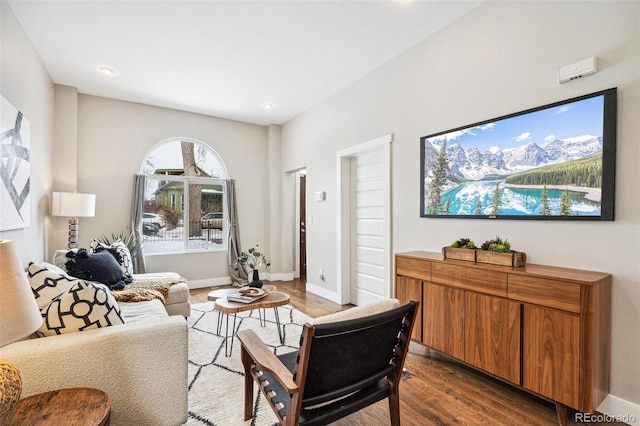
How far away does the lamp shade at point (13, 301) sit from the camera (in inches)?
38.7

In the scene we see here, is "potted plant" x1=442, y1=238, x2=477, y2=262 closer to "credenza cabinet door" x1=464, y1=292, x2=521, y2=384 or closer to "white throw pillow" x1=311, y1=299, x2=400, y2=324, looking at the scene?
"credenza cabinet door" x1=464, y1=292, x2=521, y2=384

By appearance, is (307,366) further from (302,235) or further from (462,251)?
(302,235)

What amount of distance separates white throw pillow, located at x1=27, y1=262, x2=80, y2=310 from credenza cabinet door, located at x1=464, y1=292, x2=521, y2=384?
97.9 inches

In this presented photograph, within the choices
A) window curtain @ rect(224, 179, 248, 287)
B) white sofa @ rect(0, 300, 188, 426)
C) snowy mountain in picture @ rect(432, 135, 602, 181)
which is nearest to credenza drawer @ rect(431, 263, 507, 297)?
snowy mountain in picture @ rect(432, 135, 602, 181)

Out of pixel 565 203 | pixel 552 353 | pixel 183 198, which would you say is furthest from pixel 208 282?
pixel 565 203

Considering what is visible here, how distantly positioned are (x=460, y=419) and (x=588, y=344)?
2.71ft

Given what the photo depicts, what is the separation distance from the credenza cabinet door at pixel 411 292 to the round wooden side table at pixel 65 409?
2.19m

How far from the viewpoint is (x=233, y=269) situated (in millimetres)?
5480

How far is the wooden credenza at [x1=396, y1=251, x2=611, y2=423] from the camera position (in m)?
1.71

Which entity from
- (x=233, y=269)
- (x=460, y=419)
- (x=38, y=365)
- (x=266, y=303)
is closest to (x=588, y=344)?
(x=460, y=419)

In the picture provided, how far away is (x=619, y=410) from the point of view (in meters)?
1.85

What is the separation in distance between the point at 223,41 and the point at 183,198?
289 centimetres

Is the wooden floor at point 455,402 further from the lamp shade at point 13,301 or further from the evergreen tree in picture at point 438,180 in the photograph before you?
the lamp shade at point 13,301

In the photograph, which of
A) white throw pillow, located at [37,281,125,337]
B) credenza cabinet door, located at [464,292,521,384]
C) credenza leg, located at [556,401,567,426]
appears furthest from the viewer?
credenza cabinet door, located at [464,292,521,384]
